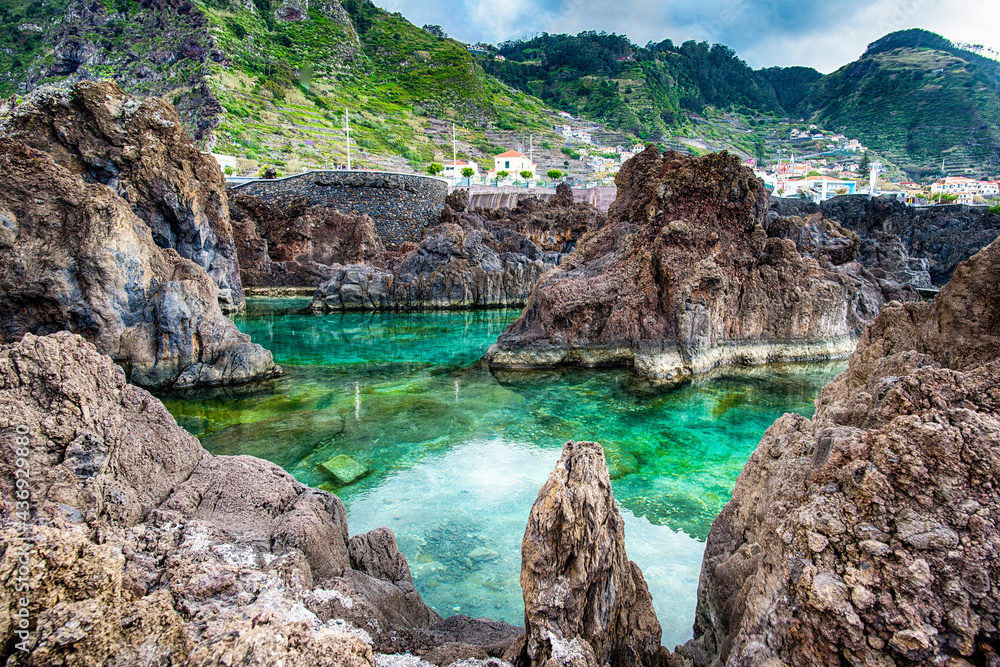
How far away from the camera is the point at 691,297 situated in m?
13.8

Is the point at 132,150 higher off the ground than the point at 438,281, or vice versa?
the point at 132,150

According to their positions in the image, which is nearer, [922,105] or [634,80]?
[922,105]

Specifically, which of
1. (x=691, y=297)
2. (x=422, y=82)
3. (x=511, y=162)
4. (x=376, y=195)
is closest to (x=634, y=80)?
(x=422, y=82)

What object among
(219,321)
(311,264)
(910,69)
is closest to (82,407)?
(219,321)

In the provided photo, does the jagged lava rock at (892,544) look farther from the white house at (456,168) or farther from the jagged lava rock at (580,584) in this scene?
the white house at (456,168)

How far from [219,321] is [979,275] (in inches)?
590

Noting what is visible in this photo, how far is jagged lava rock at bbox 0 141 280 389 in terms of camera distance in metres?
11.3

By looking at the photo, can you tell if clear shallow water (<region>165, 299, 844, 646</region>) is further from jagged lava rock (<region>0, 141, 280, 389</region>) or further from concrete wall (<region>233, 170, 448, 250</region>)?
concrete wall (<region>233, 170, 448, 250</region>)

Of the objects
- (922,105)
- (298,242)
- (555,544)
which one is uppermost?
(922,105)

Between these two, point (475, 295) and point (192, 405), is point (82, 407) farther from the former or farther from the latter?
point (475, 295)

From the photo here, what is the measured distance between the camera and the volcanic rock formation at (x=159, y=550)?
2.17 meters

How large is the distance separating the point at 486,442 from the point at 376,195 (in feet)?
112

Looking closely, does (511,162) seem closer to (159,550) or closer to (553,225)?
(553,225)

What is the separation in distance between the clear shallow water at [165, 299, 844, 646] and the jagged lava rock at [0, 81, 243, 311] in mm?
7374
